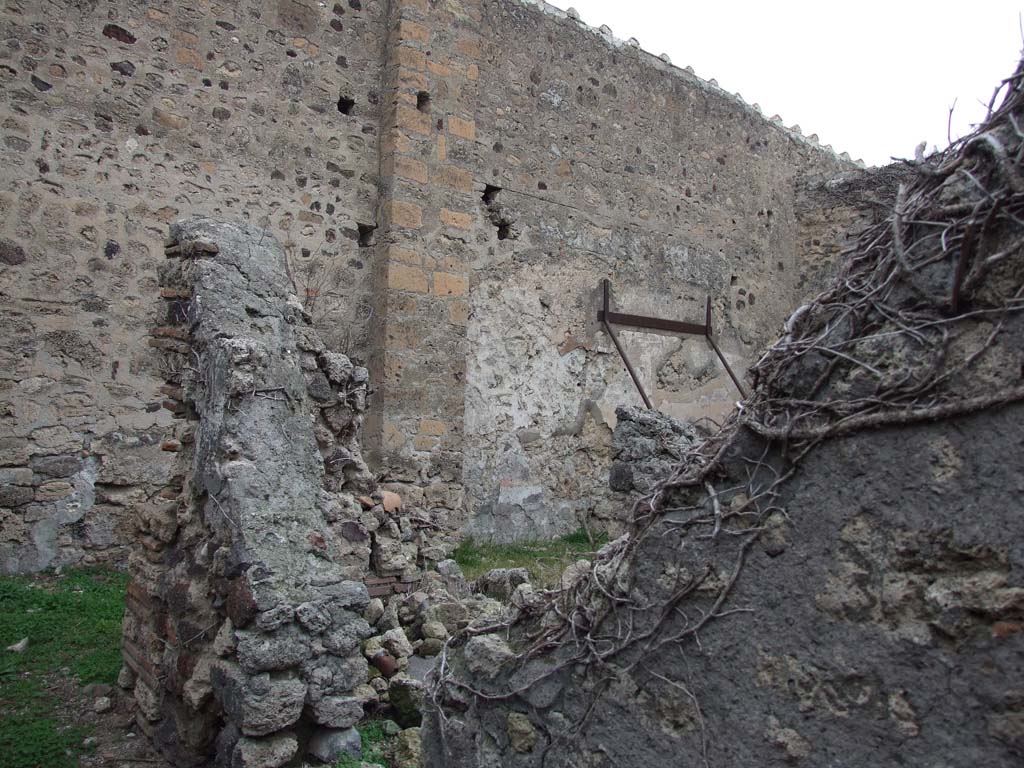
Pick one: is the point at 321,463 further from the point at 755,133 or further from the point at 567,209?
the point at 755,133

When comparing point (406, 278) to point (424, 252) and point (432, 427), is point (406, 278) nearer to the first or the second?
point (424, 252)

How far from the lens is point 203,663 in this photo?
3.04m

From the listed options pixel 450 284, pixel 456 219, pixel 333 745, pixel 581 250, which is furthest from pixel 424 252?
pixel 333 745

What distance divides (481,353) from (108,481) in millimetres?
3195

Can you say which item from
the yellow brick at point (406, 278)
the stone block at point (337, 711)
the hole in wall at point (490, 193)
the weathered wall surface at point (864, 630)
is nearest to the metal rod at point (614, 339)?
the hole in wall at point (490, 193)

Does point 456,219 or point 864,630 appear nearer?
point 864,630

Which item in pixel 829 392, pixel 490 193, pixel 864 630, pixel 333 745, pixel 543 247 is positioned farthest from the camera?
pixel 543 247

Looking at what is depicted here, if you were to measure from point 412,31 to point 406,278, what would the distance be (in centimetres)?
203

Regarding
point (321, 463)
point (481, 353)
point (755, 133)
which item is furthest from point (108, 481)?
point (755, 133)

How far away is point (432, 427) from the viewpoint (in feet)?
21.7

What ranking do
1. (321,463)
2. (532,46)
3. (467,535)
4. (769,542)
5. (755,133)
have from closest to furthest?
1. (769,542)
2. (321,463)
3. (467,535)
4. (532,46)
5. (755,133)

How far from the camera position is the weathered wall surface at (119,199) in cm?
507

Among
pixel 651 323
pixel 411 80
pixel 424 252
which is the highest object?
pixel 411 80

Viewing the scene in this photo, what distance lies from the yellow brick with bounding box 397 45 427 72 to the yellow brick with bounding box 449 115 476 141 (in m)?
0.48
